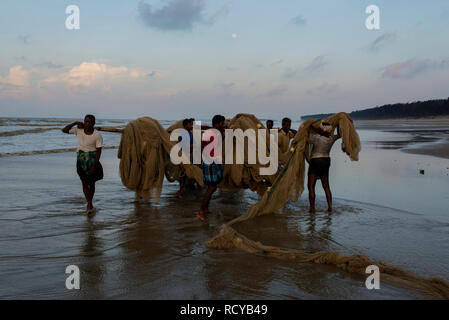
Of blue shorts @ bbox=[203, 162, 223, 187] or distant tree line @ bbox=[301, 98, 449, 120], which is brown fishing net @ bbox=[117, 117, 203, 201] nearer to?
blue shorts @ bbox=[203, 162, 223, 187]

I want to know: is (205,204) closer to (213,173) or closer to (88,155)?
(213,173)

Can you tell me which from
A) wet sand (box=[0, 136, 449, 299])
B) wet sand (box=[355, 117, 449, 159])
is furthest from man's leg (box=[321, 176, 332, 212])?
wet sand (box=[355, 117, 449, 159])

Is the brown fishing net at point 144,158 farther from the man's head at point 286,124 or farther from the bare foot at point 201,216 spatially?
the man's head at point 286,124

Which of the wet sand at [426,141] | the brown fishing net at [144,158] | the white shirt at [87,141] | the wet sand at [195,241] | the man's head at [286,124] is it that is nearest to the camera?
the wet sand at [195,241]

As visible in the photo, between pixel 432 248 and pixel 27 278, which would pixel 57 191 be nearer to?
pixel 27 278

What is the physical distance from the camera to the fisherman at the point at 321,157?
654 cm

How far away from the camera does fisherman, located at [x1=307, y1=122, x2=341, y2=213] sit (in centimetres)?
654

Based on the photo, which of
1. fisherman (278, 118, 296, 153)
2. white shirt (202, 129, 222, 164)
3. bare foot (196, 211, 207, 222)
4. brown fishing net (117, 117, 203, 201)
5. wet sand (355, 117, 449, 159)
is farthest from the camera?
wet sand (355, 117, 449, 159)

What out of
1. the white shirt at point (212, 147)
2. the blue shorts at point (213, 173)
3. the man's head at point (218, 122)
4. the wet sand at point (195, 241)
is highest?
the man's head at point (218, 122)

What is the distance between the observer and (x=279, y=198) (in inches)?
248

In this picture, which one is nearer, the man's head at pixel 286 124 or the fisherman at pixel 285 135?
the fisherman at pixel 285 135

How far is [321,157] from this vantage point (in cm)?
660

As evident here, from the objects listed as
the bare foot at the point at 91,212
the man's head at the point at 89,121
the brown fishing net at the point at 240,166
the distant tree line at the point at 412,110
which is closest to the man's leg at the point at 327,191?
the brown fishing net at the point at 240,166

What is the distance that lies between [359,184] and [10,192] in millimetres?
7997
